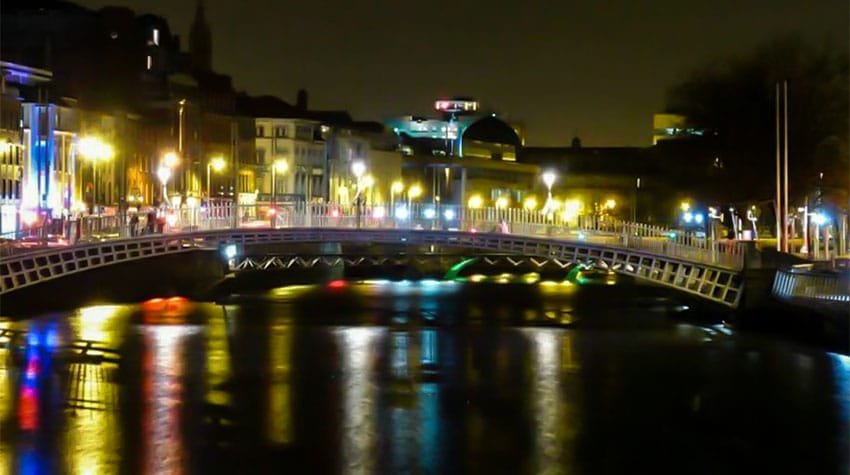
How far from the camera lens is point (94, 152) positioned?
258 feet

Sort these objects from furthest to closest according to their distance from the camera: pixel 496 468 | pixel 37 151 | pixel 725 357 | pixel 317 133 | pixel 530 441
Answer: pixel 317 133, pixel 37 151, pixel 725 357, pixel 530 441, pixel 496 468

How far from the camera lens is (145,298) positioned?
67.2 m

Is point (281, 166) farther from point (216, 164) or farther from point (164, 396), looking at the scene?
point (164, 396)

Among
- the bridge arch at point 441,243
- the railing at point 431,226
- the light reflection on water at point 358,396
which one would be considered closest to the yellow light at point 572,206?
the railing at point 431,226

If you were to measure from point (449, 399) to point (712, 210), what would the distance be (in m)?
48.5

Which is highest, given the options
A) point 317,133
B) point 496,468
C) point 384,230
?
point 317,133

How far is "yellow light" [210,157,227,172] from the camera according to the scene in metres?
104

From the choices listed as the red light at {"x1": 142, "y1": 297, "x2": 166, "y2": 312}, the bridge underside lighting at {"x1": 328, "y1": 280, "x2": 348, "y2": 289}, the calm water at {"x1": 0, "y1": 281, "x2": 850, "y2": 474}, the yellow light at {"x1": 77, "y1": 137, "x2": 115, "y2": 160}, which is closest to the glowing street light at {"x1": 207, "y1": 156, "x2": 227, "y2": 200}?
the yellow light at {"x1": 77, "y1": 137, "x2": 115, "y2": 160}

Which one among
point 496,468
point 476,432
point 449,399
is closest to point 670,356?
point 449,399

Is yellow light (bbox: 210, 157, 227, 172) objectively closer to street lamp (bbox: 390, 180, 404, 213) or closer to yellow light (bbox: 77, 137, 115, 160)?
yellow light (bbox: 77, 137, 115, 160)

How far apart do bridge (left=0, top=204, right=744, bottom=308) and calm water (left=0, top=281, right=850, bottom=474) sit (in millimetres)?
1971

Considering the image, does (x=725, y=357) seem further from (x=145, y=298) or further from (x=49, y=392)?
(x=145, y=298)

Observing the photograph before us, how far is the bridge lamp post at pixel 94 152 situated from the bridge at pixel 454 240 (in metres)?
19.5

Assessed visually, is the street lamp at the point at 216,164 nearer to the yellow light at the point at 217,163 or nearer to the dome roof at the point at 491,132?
the yellow light at the point at 217,163
